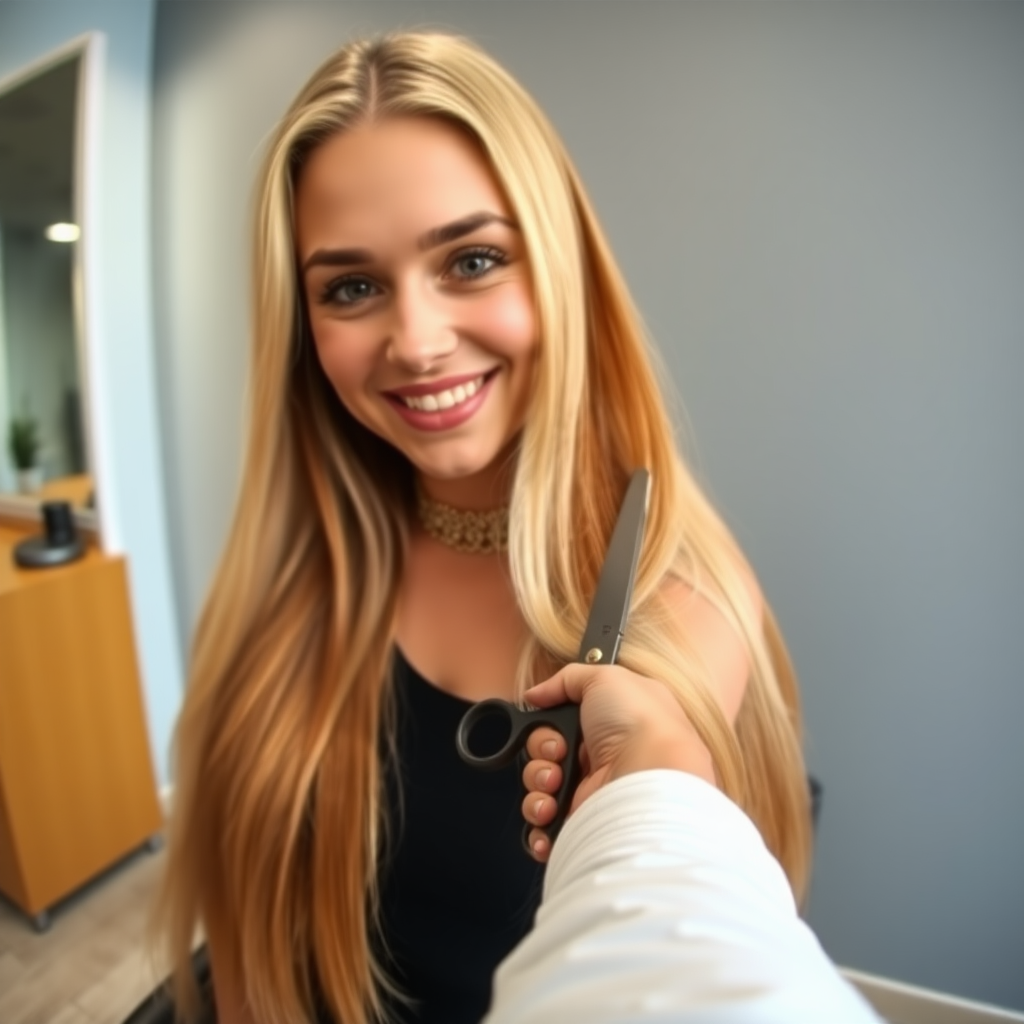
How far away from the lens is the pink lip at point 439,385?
0.44 meters

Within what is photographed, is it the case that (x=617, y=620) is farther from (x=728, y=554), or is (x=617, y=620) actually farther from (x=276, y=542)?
(x=276, y=542)

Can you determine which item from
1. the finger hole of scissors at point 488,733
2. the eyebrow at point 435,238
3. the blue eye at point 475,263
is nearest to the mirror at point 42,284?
the eyebrow at point 435,238

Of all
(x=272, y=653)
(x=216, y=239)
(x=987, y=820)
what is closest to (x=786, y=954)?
(x=272, y=653)

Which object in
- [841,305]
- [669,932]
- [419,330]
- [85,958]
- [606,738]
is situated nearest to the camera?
[669,932]

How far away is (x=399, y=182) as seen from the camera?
1.32ft

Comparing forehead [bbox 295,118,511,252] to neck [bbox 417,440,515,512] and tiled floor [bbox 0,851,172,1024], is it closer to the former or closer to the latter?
neck [bbox 417,440,515,512]

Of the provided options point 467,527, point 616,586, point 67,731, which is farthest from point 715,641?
point 67,731

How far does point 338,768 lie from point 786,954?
44cm

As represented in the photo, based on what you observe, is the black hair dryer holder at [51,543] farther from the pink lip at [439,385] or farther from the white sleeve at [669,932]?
the white sleeve at [669,932]

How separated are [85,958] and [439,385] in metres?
0.61

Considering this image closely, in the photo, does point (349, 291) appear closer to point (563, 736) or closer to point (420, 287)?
point (420, 287)

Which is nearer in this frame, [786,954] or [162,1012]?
[786,954]

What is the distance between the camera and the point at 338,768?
1.73 ft

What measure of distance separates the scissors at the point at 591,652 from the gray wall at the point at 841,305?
0.39 meters
